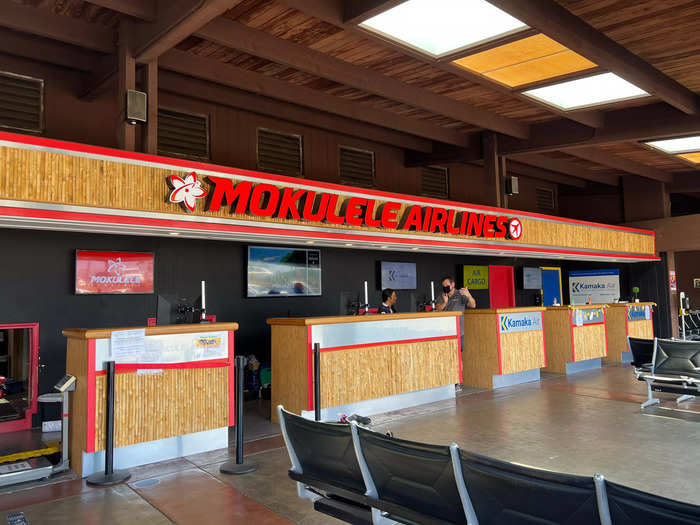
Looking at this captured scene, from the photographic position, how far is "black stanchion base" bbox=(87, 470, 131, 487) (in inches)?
169

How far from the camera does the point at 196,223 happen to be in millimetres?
6117

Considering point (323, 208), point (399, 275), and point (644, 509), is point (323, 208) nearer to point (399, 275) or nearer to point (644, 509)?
point (399, 275)

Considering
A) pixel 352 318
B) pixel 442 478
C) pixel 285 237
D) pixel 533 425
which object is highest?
pixel 285 237

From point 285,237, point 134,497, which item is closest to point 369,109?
point 285,237

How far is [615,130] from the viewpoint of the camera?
9.42 meters

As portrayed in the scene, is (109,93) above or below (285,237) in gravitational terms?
above

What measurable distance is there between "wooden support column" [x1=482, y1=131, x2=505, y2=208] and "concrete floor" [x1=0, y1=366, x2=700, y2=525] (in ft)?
14.2

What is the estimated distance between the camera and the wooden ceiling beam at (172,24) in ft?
16.3

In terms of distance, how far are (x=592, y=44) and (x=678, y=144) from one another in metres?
6.52

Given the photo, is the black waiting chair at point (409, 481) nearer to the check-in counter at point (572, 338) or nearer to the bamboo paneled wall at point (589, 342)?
the check-in counter at point (572, 338)

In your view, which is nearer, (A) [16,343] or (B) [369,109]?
(A) [16,343]

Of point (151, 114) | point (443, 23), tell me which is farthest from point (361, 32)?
point (151, 114)

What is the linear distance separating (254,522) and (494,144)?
887 cm

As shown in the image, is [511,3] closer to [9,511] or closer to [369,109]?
[369,109]
